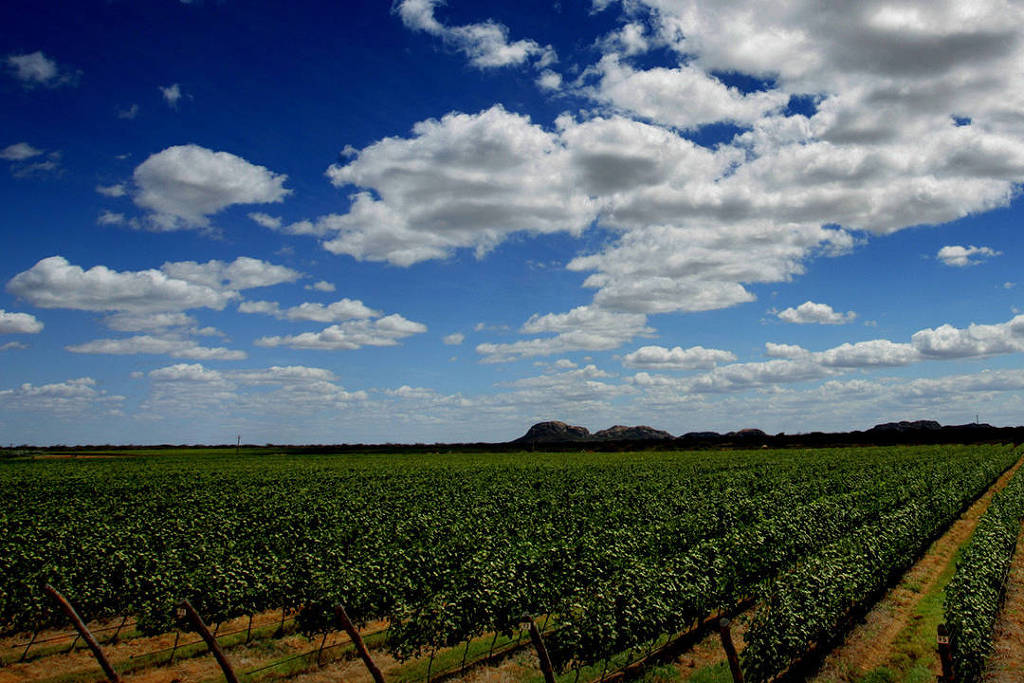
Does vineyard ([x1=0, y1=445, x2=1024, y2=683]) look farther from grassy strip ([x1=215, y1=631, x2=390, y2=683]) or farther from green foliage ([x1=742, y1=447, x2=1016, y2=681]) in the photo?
grassy strip ([x1=215, y1=631, x2=390, y2=683])

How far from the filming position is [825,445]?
120938 millimetres

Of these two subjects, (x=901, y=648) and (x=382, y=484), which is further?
(x=382, y=484)

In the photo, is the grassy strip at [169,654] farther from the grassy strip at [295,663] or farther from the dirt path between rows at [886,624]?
the dirt path between rows at [886,624]

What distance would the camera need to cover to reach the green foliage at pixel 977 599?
1357cm

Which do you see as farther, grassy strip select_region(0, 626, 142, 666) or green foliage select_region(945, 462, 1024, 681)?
grassy strip select_region(0, 626, 142, 666)

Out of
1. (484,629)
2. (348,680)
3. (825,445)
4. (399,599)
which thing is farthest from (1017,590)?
(825,445)

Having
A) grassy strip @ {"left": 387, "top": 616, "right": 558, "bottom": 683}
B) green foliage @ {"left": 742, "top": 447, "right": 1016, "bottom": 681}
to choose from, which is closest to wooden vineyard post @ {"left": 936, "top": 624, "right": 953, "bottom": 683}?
green foliage @ {"left": 742, "top": 447, "right": 1016, "bottom": 681}

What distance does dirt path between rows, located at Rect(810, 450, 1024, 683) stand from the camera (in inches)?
608

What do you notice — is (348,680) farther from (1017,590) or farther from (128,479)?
(128,479)

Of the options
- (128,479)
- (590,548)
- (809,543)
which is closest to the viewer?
(590,548)

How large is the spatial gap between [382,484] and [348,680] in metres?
34.6

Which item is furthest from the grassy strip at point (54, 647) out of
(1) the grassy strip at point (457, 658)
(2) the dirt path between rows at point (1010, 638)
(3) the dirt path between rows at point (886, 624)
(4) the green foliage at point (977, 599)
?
(2) the dirt path between rows at point (1010, 638)

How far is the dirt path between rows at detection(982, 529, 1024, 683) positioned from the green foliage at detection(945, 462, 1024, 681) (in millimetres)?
273

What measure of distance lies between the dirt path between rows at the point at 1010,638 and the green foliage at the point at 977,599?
0.27 m
